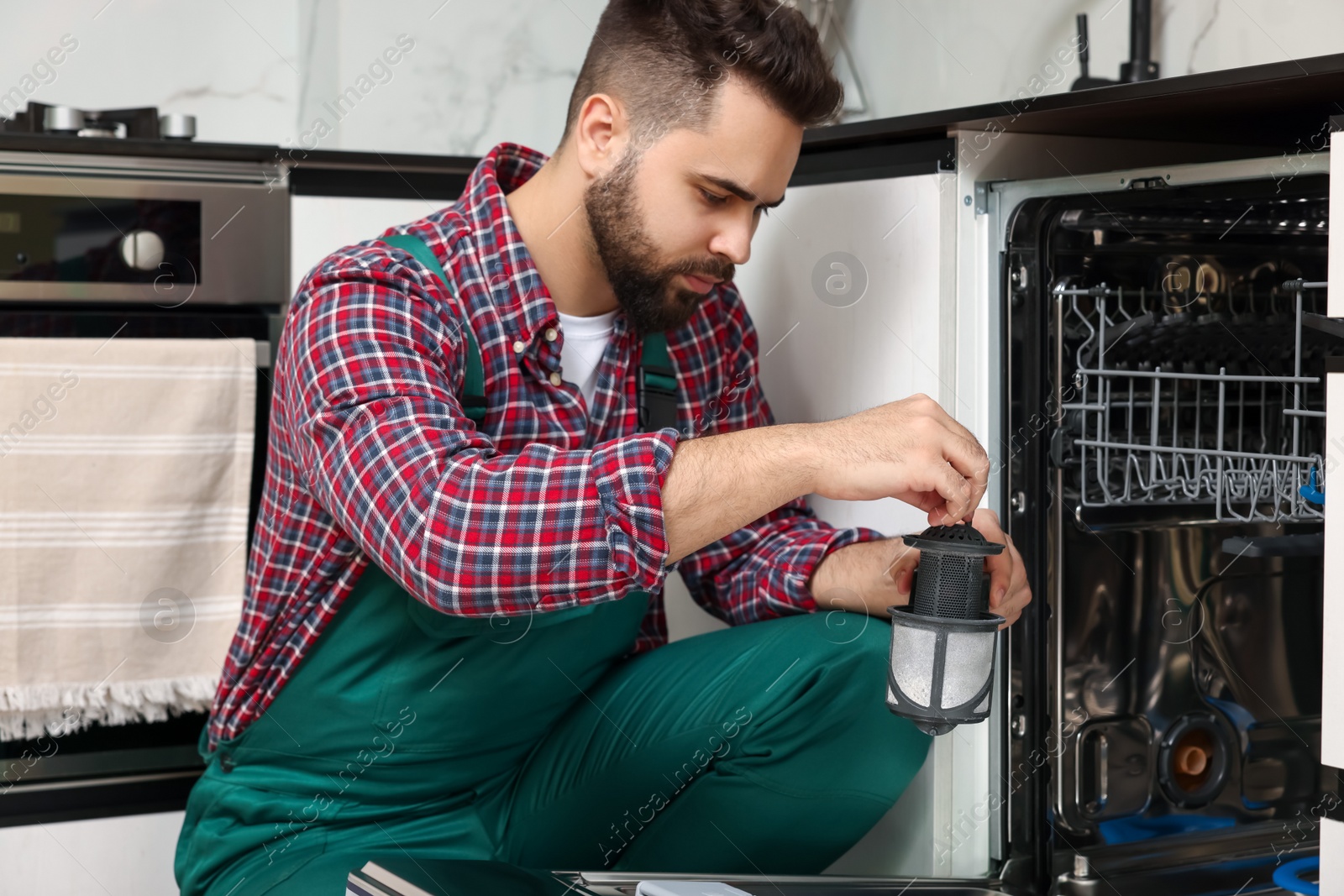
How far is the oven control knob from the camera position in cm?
149

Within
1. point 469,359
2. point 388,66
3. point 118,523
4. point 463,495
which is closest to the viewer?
point 463,495

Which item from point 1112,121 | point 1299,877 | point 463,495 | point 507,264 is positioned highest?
point 1112,121

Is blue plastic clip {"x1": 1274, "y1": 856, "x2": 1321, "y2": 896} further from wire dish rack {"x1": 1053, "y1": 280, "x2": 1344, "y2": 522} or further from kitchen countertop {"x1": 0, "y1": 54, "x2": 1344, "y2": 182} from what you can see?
kitchen countertop {"x1": 0, "y1": 54, "x2": 1344, "y2": 182}

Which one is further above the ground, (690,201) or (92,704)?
(690,201)

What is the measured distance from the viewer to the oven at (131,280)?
4.80 feet

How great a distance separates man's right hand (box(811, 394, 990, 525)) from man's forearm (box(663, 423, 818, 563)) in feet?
0.05

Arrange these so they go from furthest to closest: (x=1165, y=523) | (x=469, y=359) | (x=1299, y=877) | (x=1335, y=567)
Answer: (x=1165, y=523)
(x=469, y=359)
(x=1299, y=877)
(x=1335, y=567)

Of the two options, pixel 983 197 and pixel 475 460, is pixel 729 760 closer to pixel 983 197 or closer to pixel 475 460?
pixel 475 460

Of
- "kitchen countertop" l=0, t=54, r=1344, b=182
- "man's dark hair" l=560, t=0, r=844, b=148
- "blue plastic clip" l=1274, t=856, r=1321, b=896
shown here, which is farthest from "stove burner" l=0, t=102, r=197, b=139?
"blue plastic clip" l=1274, t=856, r=1321, b=896

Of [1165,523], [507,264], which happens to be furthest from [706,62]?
[1165,523]

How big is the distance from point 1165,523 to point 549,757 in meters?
0.68

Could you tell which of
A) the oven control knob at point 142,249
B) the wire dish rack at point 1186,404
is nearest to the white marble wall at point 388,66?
the oven control knob at point 142,249

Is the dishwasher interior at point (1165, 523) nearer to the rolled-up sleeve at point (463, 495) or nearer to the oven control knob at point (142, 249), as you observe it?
the rolled-up sleeve at point (463, 495)

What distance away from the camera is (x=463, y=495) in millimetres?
959
